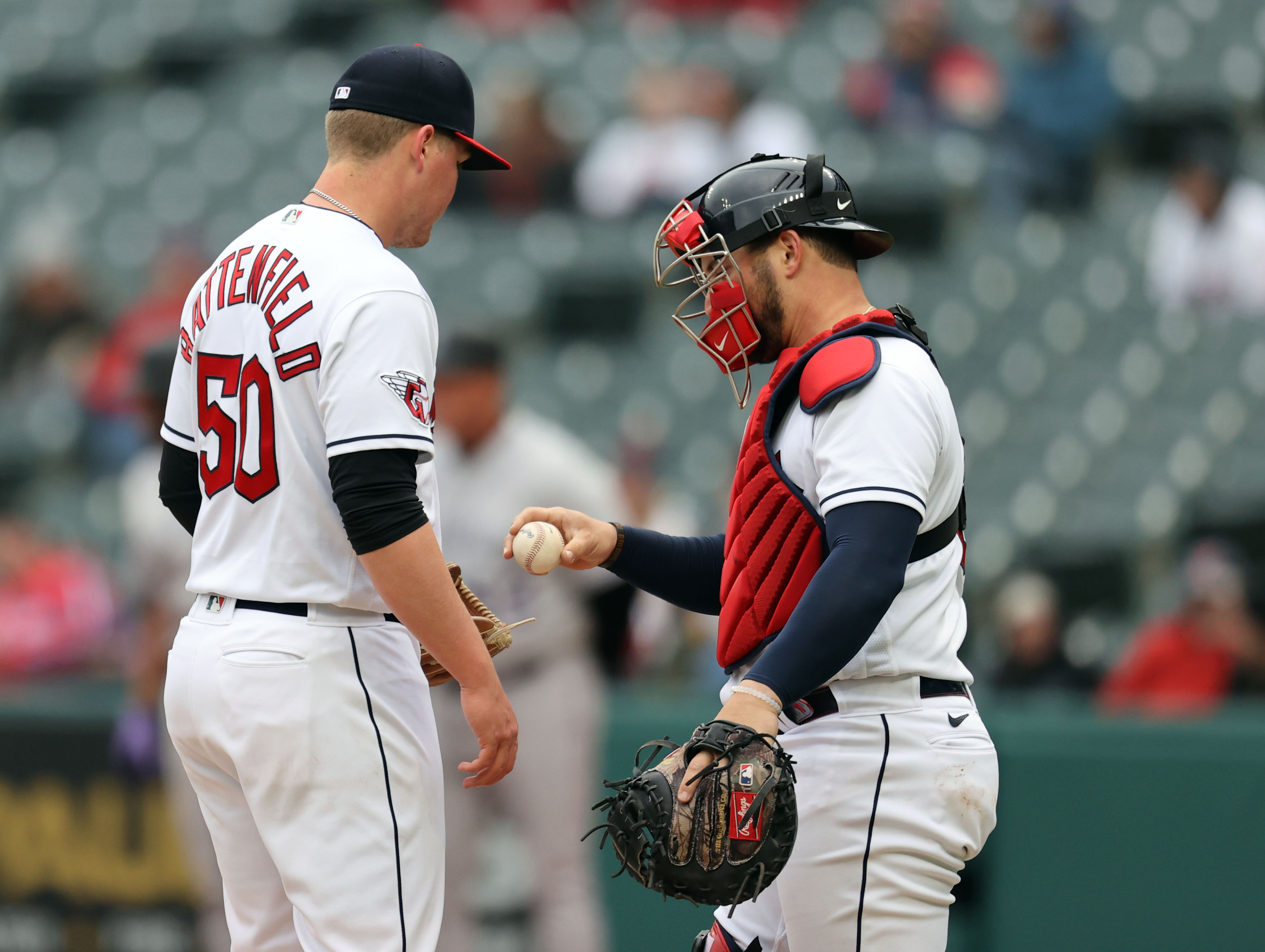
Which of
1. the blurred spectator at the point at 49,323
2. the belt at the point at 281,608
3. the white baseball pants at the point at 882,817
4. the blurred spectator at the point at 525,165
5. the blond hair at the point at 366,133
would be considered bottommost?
the white baseball pants at the point at 882,817

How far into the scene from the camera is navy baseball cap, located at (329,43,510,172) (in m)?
2.93

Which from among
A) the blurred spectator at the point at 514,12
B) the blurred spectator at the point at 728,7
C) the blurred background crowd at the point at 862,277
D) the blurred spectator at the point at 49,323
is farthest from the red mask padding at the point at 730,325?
the blurred spectator at the point at 514,12

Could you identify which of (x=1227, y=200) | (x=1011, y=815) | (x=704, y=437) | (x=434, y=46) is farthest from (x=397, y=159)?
(x=434, y=46)

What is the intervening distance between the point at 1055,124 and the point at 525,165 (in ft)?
10.8

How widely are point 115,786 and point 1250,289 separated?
624 centimetres

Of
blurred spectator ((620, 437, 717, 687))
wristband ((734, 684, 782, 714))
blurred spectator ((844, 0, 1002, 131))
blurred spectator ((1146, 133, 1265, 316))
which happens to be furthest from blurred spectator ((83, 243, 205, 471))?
wristband ((734, 684, 782, 714))

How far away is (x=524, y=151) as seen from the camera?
9742 millimetres

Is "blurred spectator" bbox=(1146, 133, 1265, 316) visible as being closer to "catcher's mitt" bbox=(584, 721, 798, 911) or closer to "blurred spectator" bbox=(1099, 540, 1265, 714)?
"blurred spectator" bbox=(1099, 540, 1265, 714)

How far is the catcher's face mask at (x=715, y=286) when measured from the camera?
293 cm

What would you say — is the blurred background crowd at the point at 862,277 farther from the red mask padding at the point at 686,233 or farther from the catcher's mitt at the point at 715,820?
the catcher's mitt at the point at 715,820

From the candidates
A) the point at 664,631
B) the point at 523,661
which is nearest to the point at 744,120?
the point at 664,631

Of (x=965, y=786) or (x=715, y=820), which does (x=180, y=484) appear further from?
(x=965, y=786)

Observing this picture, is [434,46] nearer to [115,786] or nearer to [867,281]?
[867,281]

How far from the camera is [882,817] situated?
8.98ft
